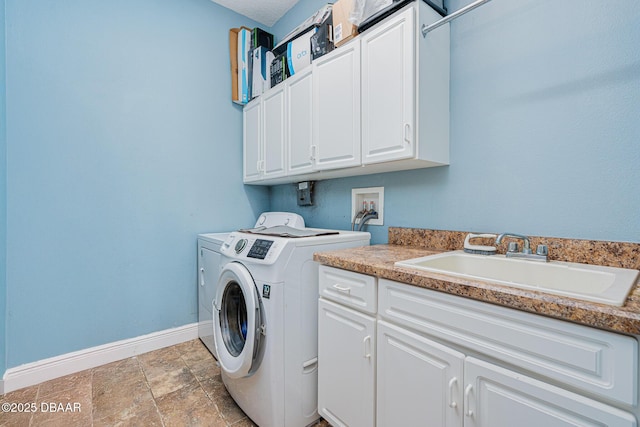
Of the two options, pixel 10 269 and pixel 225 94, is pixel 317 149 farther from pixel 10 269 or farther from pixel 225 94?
pixel 10 269

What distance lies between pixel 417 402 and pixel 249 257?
94 centimetres

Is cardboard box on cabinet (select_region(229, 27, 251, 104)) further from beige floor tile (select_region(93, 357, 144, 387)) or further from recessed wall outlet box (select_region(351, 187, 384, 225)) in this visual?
beige floor tile (select_region(93, 357, 144, 387))

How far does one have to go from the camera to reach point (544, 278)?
1.12 meters

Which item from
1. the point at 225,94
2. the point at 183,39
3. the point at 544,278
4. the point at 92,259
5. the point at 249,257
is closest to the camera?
the point at 544,278

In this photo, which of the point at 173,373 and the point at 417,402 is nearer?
the point at 417,402

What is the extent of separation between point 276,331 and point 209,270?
3.40 ft

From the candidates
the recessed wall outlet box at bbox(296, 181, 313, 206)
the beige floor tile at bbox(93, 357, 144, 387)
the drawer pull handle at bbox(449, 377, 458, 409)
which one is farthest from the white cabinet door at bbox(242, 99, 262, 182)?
the drawer pull handle at bbox(449, 377, 458, 409)

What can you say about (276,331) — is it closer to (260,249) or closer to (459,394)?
(260,249)

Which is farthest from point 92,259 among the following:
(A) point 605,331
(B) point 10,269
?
(A) point 605,331

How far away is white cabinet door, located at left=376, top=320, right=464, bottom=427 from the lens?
0.89m

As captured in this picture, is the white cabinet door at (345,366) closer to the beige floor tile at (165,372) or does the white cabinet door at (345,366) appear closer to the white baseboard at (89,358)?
the beige floor tile at (165,372)

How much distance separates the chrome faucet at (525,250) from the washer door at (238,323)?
1126 millimetres

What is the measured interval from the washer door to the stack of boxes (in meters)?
1.43

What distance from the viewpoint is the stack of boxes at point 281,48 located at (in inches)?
65.3
